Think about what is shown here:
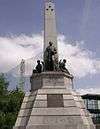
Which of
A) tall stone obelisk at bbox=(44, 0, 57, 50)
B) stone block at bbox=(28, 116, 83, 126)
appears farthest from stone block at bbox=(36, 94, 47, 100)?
tall stone obelisk at bbox=(44, 0, 57, 50)

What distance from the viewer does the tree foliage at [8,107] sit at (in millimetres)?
37250

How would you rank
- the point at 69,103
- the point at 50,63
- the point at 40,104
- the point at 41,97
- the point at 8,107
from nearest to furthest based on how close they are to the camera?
the point at 40,104 → the point at 69,103 → the point at 41,97 → the point at 50,63 → the point at 8,107

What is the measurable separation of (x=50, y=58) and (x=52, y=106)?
3968mm

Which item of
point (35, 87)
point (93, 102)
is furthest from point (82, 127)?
point (93, 102)

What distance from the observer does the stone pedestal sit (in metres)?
20.0

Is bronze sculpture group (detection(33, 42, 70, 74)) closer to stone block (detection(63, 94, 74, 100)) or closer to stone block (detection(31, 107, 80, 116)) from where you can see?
stone block (detection(63, 94, 74, 100))

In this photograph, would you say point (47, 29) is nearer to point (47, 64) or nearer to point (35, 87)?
point (47, 64)

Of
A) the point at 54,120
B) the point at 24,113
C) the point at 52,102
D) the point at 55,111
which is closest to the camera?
the point at 54,120

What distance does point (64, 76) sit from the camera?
2244cm

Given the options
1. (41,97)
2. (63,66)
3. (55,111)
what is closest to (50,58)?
(63,66)

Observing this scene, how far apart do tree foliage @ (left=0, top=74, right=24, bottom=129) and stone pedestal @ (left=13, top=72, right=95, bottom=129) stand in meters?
15.5

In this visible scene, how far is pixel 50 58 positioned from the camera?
23.2m

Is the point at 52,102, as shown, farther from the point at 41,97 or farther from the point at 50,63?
the point at 50,63

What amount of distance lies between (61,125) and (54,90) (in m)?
2.76
